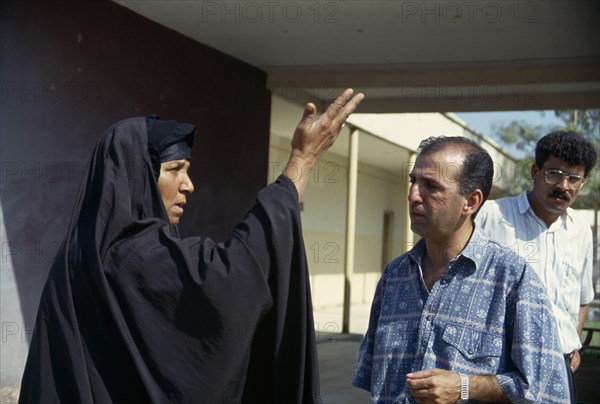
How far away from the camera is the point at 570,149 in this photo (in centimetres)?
393

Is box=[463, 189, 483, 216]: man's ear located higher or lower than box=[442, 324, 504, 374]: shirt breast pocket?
higher

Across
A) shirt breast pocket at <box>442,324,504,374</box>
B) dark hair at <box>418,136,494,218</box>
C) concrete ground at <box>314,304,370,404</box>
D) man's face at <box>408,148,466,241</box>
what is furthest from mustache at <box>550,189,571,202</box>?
concrete ground at <box>314,304,370,404</box>

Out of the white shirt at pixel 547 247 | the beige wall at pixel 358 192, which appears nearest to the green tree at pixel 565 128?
the beige wall at pixel 358 192

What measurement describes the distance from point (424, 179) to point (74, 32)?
5.03 metres

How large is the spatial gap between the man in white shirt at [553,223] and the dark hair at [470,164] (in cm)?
119

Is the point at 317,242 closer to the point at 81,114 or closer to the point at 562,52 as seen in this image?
the point at 562,52

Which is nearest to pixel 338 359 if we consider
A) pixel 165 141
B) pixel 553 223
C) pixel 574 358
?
pixel 574 358

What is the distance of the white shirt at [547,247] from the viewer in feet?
12.9

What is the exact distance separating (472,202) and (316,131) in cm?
76

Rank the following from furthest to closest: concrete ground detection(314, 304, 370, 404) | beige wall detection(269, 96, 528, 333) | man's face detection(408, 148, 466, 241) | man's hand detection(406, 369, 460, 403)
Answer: beige wall detection(269, 96, 528, 333)
concrete ground detection(314, 304, 370, 404)
man's face detection(408, 148, 466, 241)
man's hand detection(406, 369, 460, 403)

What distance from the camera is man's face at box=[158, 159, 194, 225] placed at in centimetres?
263

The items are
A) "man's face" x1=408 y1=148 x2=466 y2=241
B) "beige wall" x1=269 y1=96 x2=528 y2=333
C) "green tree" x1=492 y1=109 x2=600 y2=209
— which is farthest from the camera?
"green tree" x1=492 y1=109 x2=600 y2=209

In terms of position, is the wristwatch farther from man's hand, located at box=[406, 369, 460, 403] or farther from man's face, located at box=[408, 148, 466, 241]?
man's face, located at box=[408, 148, 466, 241]

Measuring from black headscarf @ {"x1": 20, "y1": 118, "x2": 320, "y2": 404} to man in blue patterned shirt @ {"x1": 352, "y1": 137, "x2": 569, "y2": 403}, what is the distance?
49 centimetres
